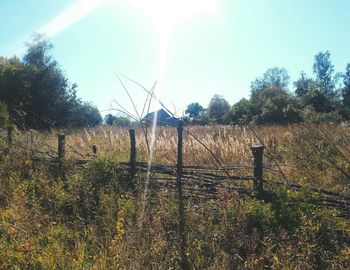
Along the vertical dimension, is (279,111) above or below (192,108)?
above

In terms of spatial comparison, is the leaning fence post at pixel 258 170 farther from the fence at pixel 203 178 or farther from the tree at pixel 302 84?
the tree at pixel 302 84

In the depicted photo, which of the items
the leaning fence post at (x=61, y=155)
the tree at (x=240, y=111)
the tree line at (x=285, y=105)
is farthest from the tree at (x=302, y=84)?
the leaning fence post at (x=61, y=155)

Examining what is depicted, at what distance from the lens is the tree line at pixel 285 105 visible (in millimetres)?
26203

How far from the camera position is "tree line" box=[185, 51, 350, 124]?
2620cm

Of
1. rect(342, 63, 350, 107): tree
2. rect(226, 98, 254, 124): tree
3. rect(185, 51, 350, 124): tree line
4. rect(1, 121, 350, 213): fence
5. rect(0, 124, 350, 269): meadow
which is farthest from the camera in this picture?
rect(342, 63, 350, 107): tree

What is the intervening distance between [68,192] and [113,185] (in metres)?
0.88

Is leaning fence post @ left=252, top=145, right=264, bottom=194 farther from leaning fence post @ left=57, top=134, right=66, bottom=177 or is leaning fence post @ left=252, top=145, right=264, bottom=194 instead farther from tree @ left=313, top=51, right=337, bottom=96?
tree @ left=313, top=51, right=337, bottom=96

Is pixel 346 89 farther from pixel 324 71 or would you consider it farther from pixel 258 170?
pixel 258 170

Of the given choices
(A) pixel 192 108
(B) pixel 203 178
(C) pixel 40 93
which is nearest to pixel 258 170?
(B) pixel 203 178

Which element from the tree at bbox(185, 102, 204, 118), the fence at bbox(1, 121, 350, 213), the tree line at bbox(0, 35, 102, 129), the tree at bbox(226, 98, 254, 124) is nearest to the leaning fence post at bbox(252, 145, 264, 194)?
the fence at bbox(1, 121, 350, 213)

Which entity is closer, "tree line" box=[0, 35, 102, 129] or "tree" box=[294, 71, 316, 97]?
"tree line" box=[0, 35, 102, 129]

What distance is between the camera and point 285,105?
3409 cm

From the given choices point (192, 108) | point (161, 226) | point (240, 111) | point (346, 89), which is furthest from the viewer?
point (346, 89)

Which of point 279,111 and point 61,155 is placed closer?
point 61,155
